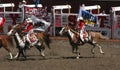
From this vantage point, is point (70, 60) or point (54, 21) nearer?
point (70, 60)

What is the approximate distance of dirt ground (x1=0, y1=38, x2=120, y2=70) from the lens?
712 inches

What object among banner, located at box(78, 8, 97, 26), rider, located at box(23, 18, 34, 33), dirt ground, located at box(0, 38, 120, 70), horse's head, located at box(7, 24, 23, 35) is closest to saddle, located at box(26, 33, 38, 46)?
rider, located at box(23, 18, 34, 33)

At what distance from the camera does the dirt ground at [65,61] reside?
59.3 ft

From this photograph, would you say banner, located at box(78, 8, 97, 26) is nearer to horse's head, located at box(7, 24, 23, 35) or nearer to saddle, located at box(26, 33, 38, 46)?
saddle, located at box(26, 33, 38, 46)

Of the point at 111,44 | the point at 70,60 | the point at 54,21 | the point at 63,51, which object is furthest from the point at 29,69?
the point at 54,21

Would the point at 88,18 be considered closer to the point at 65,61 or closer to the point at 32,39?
the point at 32,39

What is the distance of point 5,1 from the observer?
1428 inches

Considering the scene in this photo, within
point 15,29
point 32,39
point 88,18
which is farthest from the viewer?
point 88,18

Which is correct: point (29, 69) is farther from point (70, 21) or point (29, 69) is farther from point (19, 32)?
point (70, 21)

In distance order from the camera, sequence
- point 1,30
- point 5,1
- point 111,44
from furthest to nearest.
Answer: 1. point 5,1
2. point 1,30
3. point 111,44

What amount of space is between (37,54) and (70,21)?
715cm

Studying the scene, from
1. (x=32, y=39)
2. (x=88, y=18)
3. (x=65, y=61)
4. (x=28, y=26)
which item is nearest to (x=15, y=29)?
(x=28, y=26)

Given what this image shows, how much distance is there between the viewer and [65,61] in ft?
65.4

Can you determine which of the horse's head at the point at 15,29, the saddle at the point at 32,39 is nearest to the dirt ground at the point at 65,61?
the saddle at the point at 32,39
